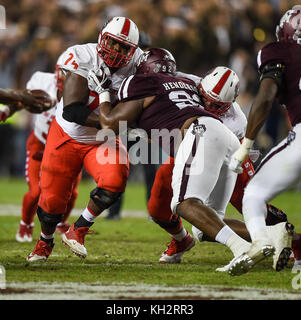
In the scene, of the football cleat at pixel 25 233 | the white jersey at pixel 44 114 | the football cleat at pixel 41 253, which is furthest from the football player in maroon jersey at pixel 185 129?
the football cleat at pixel 25 233

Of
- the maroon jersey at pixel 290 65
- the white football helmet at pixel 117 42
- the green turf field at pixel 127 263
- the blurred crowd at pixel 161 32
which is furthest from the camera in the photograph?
the blurred crowd at pixel 161 32

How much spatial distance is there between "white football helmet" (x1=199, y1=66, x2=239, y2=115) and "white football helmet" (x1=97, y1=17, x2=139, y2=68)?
584mm

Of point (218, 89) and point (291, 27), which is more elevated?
point (291, 27)

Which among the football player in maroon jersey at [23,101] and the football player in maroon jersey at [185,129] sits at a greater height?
the football player in maroon jersey at [185,129]

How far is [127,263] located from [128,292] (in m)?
1.23

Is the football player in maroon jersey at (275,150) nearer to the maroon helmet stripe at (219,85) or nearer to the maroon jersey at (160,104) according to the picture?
the maroon jersey at (160,104)

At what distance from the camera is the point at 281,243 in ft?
12.6

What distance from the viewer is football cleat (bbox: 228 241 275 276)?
377cm

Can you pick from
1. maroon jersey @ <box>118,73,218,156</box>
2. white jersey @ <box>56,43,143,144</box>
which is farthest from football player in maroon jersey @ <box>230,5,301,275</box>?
white jersey @ <box>56,43,143,144</box>

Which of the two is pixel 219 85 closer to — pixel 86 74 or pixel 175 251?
pixel 86 74

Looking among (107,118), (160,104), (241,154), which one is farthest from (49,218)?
(241,154)

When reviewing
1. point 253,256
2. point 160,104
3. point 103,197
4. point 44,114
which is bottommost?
point 44,114

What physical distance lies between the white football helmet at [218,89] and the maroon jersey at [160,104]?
205 mm

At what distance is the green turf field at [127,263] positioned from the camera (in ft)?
13.5
